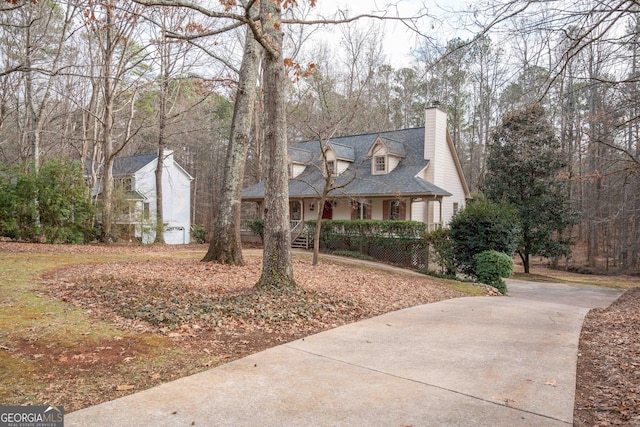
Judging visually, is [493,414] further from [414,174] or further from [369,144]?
[369,144]

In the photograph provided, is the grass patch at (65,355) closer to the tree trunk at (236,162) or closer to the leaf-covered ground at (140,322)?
the leaf-covered ground at (140,322)

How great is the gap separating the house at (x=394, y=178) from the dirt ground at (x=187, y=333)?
438 inches

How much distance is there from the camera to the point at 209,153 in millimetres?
40312

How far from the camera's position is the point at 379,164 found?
74.4 feet

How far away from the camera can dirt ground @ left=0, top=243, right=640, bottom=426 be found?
361cm

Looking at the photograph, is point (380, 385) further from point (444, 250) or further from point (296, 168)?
point (296, 168)

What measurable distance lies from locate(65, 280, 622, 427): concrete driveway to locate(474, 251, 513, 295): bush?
761 centimetres

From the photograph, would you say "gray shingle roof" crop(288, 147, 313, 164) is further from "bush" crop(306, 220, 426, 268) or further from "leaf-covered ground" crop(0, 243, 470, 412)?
"leaf-covered ground" crop(0, 243, 470, 412)

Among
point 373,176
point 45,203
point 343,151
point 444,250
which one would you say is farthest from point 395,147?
point 45,203

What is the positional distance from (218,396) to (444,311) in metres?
5.43

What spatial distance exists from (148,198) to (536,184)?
23.8 metres

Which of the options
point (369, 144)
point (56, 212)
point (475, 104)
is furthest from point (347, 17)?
point (475, 104)

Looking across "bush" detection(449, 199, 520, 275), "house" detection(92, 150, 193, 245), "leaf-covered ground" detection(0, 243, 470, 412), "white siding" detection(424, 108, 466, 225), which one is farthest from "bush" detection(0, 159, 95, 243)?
"white siding" detection(424, 108, 466, 225)

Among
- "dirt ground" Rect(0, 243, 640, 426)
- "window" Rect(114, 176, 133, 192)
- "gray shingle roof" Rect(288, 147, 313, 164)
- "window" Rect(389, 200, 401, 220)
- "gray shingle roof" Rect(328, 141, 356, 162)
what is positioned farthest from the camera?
"gray shingle roof" Rect(288, 147, 313, 164)
